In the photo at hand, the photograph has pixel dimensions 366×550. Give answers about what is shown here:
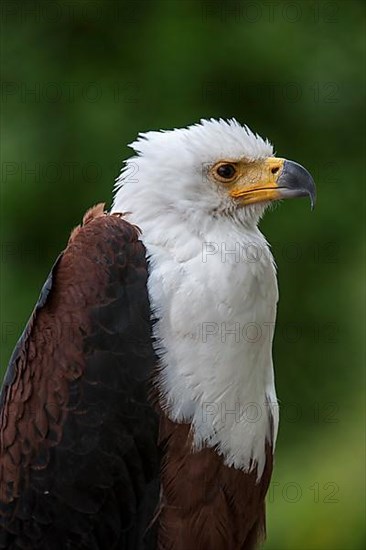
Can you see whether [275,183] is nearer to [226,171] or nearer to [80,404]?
[226,171]

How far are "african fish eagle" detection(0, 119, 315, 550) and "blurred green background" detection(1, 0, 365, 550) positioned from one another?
3.07 metres

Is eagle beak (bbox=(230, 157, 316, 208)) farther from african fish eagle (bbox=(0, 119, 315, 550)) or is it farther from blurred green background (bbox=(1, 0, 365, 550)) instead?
blurred green background (bbox=(1, 0, 365, 550))

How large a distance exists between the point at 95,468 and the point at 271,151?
4.28 feet

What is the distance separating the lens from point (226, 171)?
13.8ft

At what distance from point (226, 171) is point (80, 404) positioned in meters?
0.97

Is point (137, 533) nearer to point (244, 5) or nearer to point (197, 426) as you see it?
point (197, 426)

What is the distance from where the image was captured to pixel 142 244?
13.2 feet

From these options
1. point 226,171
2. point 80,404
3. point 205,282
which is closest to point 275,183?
point 226,171

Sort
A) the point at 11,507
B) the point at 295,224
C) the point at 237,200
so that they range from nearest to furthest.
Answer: the point at 11,507 → the point at 237,200 → the point at 295,224

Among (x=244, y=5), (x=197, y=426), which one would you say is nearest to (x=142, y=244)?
(x=197, y=426)

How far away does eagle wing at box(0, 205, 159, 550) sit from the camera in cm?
393

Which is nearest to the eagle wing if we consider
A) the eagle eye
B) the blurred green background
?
Result: the eagle eye

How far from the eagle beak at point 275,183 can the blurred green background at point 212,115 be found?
2.90m

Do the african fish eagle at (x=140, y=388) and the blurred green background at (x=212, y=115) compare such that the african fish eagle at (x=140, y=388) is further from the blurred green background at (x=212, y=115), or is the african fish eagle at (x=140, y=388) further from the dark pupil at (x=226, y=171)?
the blurred green background at (x=212, y=115)
